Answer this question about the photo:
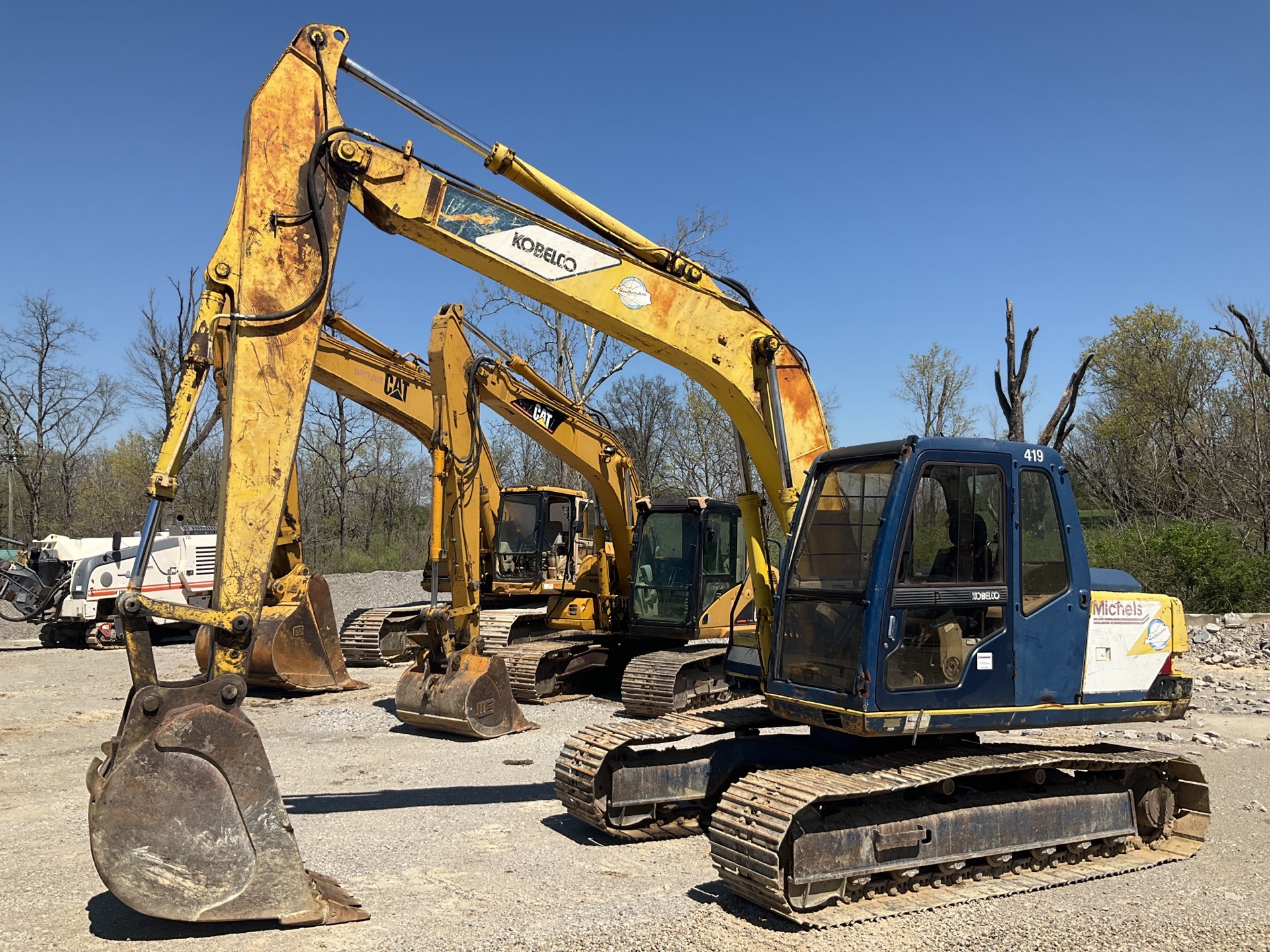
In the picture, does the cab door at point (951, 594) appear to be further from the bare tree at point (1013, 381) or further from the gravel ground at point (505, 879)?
the bare tree at point (1013, 381)

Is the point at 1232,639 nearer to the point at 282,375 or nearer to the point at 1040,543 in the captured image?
the point at 1040,543

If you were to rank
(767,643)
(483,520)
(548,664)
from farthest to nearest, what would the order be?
(483,520) < (548,664) < (767,643)

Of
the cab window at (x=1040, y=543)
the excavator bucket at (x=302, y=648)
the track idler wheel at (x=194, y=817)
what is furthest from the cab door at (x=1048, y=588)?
the excavator bucket at (x=302, y=648)

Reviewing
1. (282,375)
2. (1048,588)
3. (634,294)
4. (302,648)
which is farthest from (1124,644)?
(302,648)

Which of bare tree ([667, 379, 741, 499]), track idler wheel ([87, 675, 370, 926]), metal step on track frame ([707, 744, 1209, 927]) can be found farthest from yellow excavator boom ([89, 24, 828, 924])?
bare tree ([667, 379, 741, 499])

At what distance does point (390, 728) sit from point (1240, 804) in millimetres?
7806

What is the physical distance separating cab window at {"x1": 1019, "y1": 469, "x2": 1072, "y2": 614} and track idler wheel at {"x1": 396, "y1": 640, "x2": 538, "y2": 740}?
5663 mm

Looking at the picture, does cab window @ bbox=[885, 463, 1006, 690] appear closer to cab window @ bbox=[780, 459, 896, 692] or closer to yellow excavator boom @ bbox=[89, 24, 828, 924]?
cab window @ bbox=[780, 459, 896, 692]

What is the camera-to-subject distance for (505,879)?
19.0 feet

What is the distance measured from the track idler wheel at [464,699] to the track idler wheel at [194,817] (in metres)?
5.03

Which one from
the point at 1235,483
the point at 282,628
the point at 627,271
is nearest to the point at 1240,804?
the point at 627,271

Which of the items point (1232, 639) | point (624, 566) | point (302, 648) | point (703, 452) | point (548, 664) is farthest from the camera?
point (703, 452)

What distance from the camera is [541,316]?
31.9m

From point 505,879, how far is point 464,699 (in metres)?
4.08
